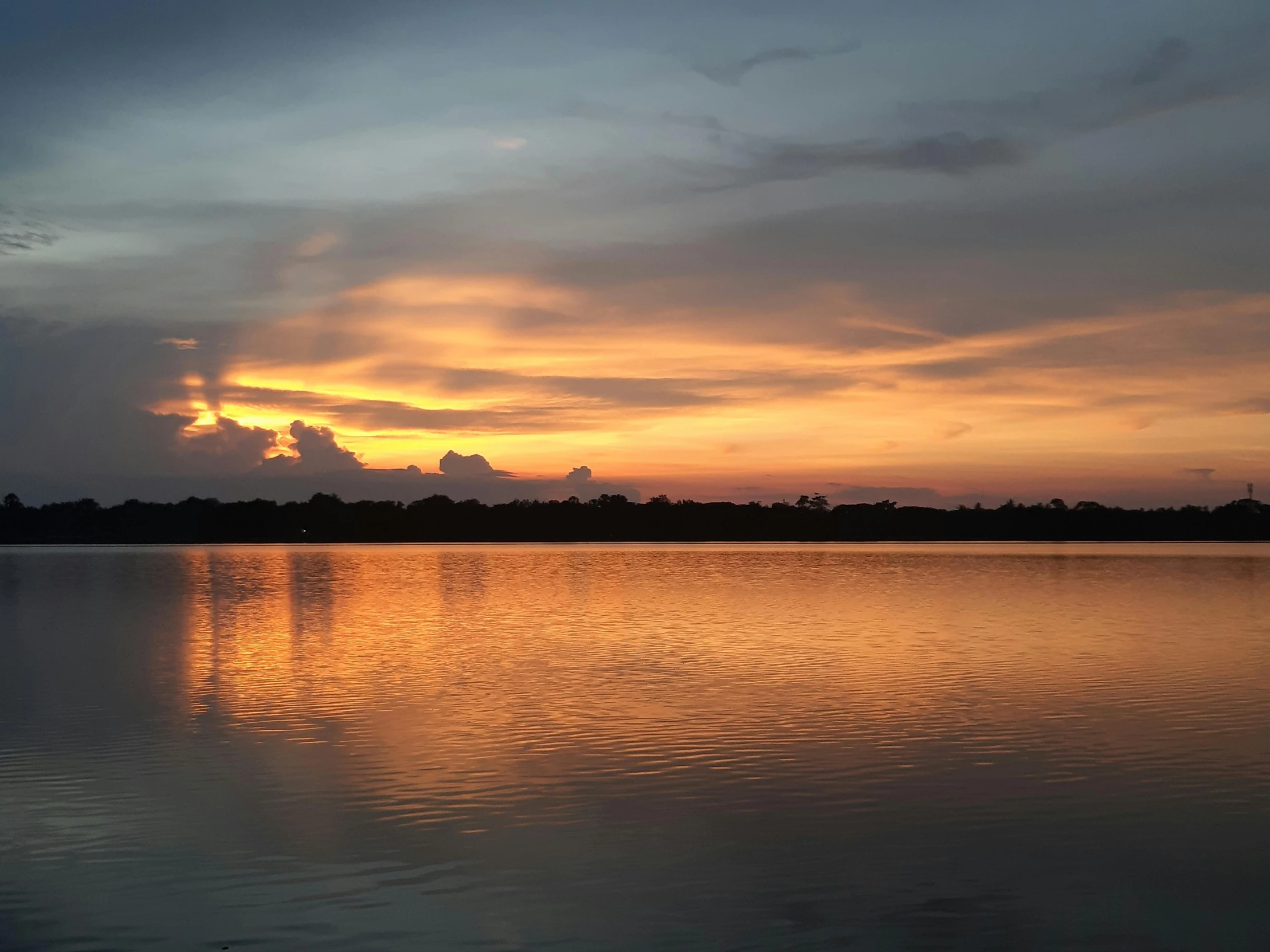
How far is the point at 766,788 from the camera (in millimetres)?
17734

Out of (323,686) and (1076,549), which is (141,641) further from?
(1076,549)

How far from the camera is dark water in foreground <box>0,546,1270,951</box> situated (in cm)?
1212

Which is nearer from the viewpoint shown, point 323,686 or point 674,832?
point 674,832

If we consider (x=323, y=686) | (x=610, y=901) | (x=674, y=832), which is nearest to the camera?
(x=610, y=901)

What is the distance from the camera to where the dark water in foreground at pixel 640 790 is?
39.8 ft

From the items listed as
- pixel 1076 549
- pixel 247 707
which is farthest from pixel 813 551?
pixel 247 707

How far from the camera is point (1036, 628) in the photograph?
44531 mm

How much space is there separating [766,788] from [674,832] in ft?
9.30

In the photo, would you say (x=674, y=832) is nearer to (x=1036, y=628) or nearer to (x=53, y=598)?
(x=1036, y=628)

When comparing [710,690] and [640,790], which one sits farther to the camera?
[710,690]

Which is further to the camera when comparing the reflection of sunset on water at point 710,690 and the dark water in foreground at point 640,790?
the reflection of sunset on water at point 710,690

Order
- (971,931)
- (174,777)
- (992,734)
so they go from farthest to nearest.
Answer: (992,734), (174,777), (971,931)

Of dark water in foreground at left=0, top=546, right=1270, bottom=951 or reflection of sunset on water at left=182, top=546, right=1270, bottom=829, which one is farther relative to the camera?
reflection of sunset on water at left=182, top=546, right=1270, bottom=829

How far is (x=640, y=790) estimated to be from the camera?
1769 centimetres
